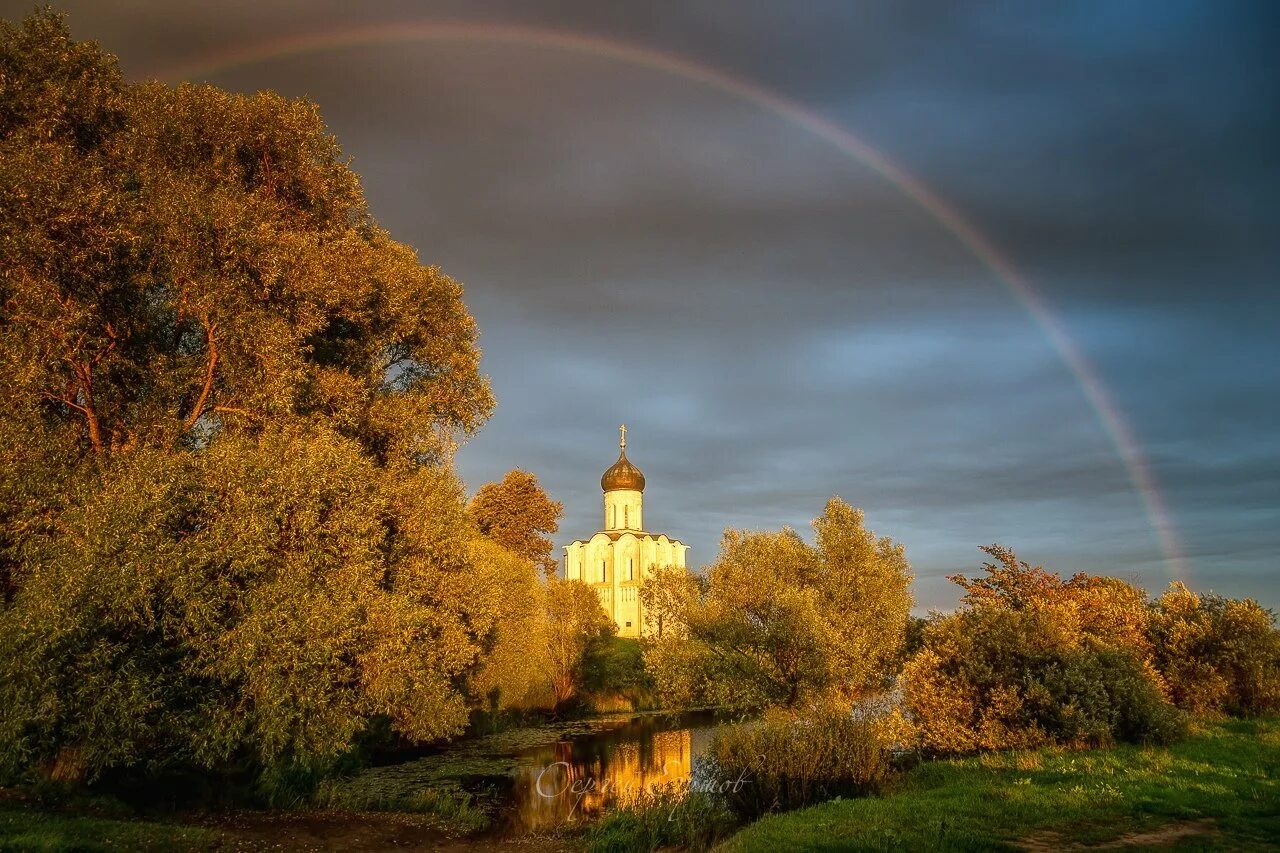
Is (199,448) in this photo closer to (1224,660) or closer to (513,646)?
(513,646)

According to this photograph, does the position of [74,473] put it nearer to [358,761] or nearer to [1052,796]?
[358,761]

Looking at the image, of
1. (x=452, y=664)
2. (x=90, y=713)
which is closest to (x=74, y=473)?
(x=90, y=713)

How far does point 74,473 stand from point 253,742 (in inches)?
281

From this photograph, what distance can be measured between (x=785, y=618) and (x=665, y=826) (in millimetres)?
12821

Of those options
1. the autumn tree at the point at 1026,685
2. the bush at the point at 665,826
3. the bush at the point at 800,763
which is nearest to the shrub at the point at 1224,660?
the autumn tree at the point at 1026,685

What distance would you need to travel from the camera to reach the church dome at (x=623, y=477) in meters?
93.2

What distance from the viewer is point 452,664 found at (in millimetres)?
21344

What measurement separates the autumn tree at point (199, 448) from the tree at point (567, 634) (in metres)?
25.0

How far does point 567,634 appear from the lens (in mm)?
47750

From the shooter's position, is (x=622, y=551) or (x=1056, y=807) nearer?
(x=1056, y=807)

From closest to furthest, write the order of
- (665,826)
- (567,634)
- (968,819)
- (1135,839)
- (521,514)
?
(1135,839) < (968,819) < (665,826) < (567,634) < (521,514)

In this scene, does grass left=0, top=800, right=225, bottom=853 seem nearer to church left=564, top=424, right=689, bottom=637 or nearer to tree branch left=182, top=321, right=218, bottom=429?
tree branch left=182, top=321, right=218, bottom=429

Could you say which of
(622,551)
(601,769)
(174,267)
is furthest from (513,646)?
(622,551)

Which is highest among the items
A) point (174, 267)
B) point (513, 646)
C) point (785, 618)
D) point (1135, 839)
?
point (174, 267)
